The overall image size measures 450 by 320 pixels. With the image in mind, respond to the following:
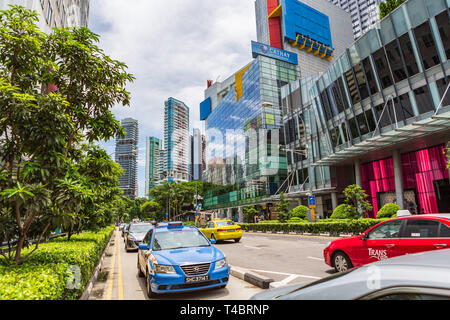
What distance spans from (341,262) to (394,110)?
23.7 metres

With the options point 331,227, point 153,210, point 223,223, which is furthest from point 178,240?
point 153,210

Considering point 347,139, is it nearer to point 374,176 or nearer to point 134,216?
point 374,176

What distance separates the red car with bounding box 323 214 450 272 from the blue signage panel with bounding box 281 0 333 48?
3752 inches

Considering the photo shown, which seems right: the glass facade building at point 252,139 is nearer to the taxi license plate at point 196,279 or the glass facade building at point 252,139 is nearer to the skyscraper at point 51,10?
the skyscraper at point 51,10

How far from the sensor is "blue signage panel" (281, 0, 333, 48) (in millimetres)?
92375

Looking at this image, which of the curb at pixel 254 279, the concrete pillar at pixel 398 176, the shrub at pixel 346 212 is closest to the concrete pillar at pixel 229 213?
the shrub at pixel 346 212

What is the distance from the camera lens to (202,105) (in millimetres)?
138000

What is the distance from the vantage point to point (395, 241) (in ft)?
20.8

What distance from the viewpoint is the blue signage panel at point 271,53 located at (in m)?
69.1

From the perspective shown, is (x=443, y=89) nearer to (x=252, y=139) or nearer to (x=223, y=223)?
(x=223, y=223)

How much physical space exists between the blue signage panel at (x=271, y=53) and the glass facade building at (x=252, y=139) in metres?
7.62

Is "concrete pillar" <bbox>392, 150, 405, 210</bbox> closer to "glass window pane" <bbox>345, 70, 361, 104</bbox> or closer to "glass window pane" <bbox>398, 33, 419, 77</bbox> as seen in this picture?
"glass window pane" <bbox>345, 70, 361, 104</bbox>
